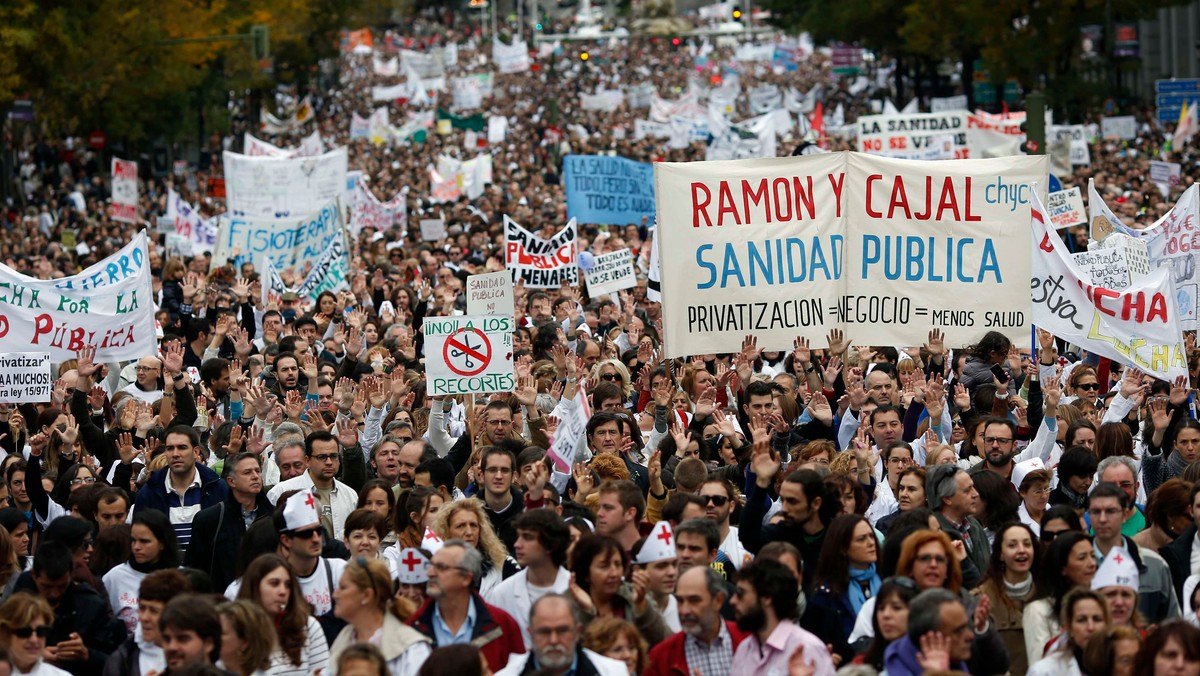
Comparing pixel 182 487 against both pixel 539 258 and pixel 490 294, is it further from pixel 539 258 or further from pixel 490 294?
pixel 539 258

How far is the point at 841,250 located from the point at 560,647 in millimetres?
5948

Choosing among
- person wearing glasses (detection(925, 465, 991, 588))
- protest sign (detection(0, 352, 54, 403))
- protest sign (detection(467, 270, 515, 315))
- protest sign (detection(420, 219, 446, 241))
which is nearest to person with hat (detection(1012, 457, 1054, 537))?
person wearing glasses (detection(925, 465, 991, 588))

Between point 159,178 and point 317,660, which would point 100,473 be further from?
point 159,178

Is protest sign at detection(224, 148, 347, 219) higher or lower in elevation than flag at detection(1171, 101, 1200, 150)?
higher

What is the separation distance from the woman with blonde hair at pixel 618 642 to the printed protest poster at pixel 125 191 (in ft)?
83.3

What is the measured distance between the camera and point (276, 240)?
914 inches

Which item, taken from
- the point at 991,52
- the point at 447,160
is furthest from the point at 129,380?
the point at 991,52

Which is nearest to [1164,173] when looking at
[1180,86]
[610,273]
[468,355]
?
[1180,86]

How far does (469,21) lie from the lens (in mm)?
150375

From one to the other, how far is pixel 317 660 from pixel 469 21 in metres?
145

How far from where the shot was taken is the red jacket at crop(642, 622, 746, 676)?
7.35 meters

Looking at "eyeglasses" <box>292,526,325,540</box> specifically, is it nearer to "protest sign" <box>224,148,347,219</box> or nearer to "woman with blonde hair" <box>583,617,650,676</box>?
"woman with blonde hair" <box>583,617,650,676</box>

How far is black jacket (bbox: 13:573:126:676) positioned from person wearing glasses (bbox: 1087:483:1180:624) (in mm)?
3845

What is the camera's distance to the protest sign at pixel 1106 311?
12328 mm
